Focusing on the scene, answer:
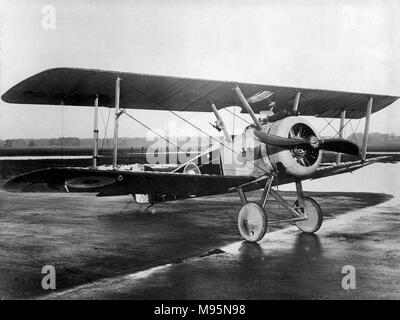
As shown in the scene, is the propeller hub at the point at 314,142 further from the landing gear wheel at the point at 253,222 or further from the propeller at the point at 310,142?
the landing gear wheel at the point at 253,222

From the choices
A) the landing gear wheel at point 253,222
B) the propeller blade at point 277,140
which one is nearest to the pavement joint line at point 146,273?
the landing gear wheel at point 253,222

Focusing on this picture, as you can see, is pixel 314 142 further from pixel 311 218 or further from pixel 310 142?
pixel 311 218

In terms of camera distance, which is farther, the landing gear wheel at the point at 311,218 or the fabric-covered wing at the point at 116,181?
the landing gear wheel at the point at 311,218

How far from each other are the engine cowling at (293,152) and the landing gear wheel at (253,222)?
74cm

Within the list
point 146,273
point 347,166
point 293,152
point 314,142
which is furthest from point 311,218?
point 146,273

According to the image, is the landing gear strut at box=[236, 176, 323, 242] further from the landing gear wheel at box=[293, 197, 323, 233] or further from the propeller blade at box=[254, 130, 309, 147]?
the propeller blade at box=[254, 130, 309, 147]

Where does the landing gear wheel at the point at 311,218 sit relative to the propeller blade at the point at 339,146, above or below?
below

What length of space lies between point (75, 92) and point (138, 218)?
3269 mm

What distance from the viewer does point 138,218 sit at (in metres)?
8.45

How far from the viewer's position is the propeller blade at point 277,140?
5.64 m

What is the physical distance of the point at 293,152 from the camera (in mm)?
6074

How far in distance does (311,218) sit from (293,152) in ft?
5.13
